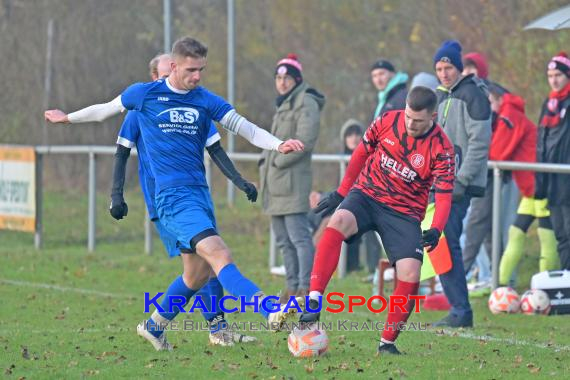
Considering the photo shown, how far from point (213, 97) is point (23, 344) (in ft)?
7.87

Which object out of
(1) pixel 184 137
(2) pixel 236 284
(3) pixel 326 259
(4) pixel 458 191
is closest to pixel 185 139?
(1) pixel 184 137

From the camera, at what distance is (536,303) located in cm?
1159

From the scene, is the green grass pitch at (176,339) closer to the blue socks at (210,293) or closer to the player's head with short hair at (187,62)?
the blue socks at (210,293)

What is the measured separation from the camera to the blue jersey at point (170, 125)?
8.73 metres

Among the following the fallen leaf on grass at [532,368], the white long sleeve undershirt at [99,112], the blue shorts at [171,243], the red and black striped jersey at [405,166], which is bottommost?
the fallen leaf on grass at [532,368]

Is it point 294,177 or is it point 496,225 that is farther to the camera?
point 496,225

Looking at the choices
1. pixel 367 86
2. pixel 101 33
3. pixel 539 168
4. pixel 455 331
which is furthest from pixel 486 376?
pixel 101 33

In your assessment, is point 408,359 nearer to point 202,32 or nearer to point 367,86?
point 367,86

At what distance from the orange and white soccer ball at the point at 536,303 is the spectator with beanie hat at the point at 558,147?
0.91 metres

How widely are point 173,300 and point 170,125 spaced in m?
1.24

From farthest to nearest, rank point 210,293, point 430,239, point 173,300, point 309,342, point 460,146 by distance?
point 460,146 → point 210,293 → point 173,300 → point 309,342 → point 430,239

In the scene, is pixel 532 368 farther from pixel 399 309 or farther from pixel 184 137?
pixel 184 137

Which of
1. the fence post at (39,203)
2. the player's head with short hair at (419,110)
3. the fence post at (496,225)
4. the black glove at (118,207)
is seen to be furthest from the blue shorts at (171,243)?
the fence post at (39,203)

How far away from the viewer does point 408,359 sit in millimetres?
8617
